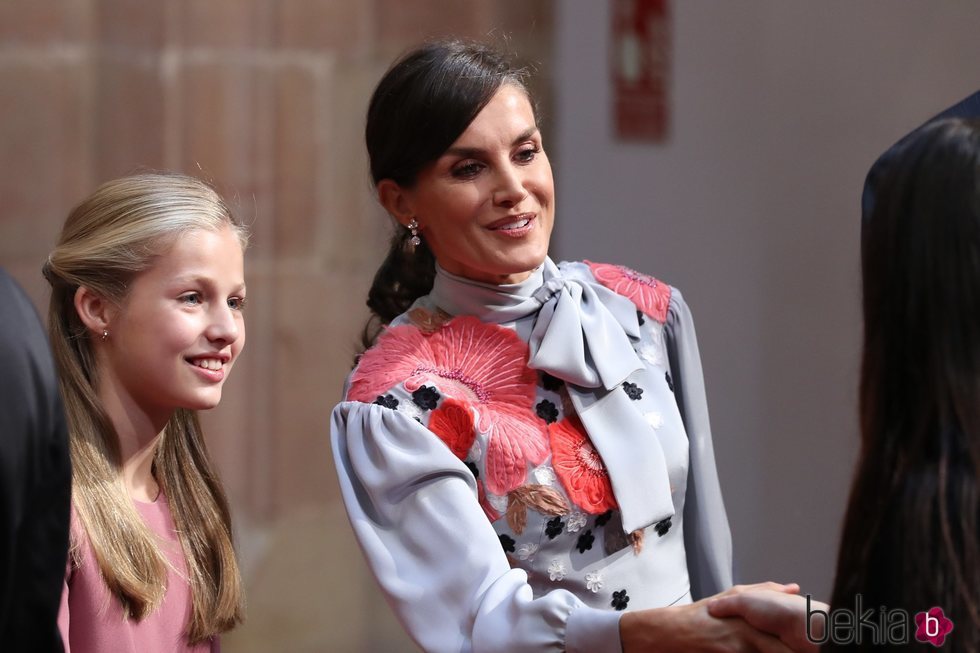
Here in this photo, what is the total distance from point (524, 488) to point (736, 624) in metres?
0.37

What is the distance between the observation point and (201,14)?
3510 mm

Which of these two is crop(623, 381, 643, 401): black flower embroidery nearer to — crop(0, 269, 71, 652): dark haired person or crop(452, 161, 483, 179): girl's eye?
crop(452, 161, 483, 179): girl's eye

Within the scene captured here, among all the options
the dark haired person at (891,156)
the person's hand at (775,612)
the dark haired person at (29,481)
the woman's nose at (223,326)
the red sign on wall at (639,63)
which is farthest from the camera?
the red sign on wall at (639,63)

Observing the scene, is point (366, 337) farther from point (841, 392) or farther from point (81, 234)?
point (841, 392)

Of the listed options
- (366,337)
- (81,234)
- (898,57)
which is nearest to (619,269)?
(366,337)

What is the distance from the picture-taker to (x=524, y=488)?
1815 mm

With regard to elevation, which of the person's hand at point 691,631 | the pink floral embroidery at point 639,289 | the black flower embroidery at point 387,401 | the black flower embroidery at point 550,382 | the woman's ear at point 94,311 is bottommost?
the person's hand at point 691,631

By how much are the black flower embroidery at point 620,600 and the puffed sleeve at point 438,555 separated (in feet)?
0.56

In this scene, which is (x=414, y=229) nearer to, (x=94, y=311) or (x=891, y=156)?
(x=94, y=311)

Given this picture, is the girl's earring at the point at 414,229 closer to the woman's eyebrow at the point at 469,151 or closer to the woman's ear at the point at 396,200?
the woman's ear at the point at 396,200

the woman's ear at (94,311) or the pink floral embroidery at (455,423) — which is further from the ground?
the woman's ear at (94,311)

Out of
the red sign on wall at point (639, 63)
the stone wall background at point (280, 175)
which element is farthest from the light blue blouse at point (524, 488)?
the red sign on wall at point (639, 63)

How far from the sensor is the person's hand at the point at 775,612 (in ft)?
4.95

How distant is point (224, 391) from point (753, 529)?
1602mm
